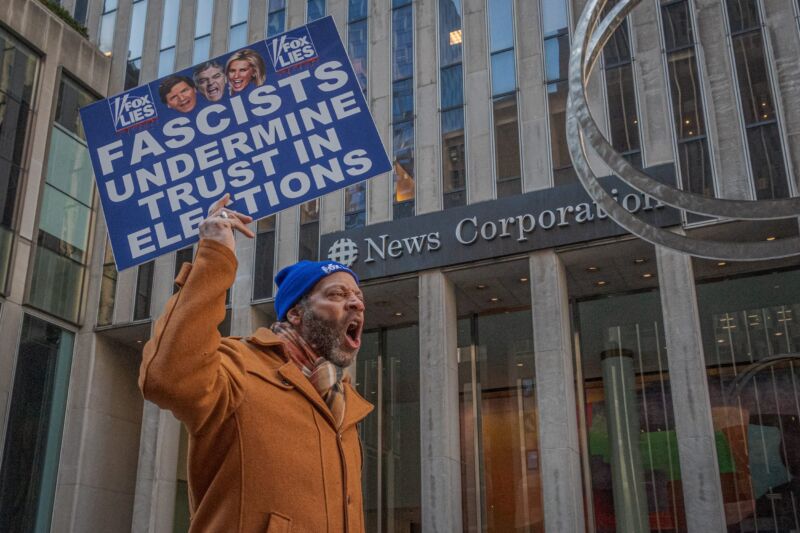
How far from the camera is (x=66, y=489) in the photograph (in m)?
24.9

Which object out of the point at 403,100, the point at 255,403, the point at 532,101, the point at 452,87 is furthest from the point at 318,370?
the point at 403,100

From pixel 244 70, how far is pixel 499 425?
66.9ft

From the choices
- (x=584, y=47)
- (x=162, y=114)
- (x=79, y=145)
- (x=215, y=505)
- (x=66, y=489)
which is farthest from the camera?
(x=79, y=145)

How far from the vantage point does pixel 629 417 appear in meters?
22.1

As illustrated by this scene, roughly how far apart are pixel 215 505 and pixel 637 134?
2014cm

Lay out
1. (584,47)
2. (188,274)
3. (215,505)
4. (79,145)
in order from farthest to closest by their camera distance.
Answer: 1. (79,145)
2. (584,47)
3. (215,505)
4. (188,274)

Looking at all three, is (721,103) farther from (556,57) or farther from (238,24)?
(238,24)

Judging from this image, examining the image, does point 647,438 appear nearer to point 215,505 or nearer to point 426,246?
point 426,246

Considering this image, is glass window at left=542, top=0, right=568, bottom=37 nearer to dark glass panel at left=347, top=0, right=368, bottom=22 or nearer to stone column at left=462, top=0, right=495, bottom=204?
stone column at left=462, top=0, right=495, bottom=204

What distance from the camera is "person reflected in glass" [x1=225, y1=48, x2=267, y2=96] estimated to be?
4.52 meters

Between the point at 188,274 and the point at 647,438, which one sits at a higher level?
the point at 647,438

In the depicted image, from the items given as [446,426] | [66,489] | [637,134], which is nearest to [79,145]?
[66,489]

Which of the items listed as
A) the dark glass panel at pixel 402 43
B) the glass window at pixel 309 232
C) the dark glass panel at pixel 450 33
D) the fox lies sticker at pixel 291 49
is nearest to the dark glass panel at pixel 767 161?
the dark glass panel at pixel 450 33

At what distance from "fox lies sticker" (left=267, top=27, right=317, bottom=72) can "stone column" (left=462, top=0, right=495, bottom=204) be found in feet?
59.0
